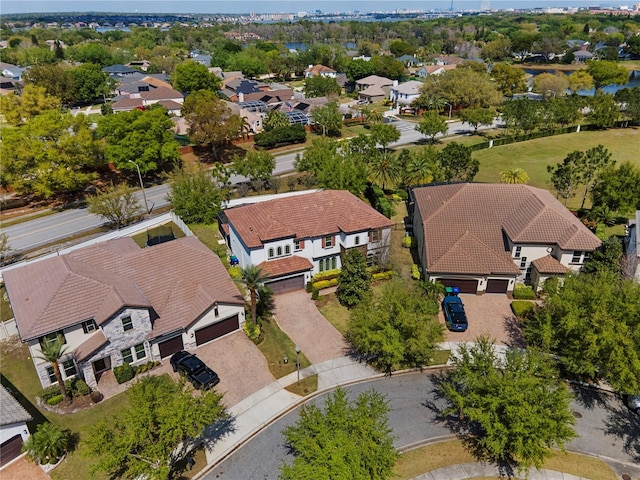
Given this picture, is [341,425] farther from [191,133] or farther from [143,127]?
[191,133]

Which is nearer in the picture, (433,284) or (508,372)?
(508,372)

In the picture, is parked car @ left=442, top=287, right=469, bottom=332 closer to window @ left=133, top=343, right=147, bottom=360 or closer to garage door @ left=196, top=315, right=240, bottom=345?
garage door @ left=196, top=315, right=240, bottom=345

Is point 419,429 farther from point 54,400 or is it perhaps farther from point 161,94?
point 161,94

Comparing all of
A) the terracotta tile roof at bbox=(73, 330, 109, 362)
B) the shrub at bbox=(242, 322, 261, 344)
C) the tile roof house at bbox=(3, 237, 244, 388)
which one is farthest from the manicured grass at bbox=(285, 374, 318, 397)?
the terracotta tile roof at bbox=(73, 330, 109, 362)

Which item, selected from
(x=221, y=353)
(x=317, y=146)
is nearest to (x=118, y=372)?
(x=221, y=353)

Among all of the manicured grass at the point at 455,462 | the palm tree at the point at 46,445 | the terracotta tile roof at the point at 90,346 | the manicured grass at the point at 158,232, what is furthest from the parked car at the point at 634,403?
the manicured grass at the point at 158,232

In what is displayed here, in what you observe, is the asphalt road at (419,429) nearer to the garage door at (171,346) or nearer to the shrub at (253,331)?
the shrub at (253,331)
